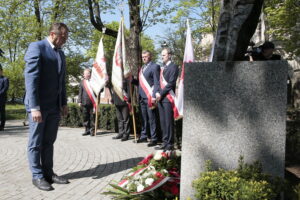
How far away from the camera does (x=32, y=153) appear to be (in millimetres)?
4113

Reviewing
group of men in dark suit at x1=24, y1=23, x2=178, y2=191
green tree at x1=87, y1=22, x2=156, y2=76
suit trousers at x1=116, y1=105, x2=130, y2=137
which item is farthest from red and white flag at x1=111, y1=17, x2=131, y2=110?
green tree at x1=87, y1=22, x2=156, y2=76

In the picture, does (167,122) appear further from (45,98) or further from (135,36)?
(135,36)

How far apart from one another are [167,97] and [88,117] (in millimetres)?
3556

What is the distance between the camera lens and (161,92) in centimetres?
686

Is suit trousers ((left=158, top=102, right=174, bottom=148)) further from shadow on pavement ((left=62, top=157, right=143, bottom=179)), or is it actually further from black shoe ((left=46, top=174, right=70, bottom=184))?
black shoe ((left=46, top=174, right=70, bottom=184))

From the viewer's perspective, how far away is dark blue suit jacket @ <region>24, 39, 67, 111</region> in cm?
389

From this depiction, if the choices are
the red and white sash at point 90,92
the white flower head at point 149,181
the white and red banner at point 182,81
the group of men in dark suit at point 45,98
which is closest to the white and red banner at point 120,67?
the red and white sash at point 90,92

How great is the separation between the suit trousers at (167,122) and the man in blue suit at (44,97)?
298cm

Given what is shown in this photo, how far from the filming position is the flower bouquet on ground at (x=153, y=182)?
11.0 feet

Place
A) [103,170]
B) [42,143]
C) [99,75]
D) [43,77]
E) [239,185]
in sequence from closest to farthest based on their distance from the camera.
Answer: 1. [239,185]
2. [43,77]
3. [42,143]
4. [103,170]
5. [99,75]

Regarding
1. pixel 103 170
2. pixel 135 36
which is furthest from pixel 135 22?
pixel 103 170

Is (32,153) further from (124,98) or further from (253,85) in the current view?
(124,98)

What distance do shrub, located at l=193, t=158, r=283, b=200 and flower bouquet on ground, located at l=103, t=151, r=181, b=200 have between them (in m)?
0.74

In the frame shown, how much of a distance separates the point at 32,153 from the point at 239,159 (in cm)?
274
